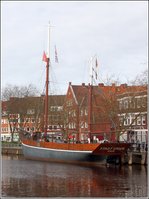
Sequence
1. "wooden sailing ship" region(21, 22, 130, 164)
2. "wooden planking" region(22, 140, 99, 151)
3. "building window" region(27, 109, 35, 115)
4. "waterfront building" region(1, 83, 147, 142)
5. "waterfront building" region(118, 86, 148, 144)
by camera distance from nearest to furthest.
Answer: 1. "wooden sailing ship" region(21, 22, 130, 164)
2. "wooden planking" region(22, 140, 99, 151)
3. "waterfront building" region(118, 86, 148, 144)
4. "waterfront building" region(1, 83, 147, 142)
5. "building window" region(27, 109, 35, 115)

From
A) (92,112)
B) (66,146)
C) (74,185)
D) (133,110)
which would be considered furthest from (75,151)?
(74,185)

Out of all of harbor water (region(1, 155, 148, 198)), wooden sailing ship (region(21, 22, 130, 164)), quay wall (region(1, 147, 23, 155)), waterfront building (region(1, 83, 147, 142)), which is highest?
waterfront building (region(1, 83, 147, 142))

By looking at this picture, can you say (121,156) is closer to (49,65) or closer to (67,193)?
(49,65)

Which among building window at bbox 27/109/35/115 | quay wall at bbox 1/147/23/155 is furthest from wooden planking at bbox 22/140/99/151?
building window at bbox 27/109/35/115

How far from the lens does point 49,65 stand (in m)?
66.6

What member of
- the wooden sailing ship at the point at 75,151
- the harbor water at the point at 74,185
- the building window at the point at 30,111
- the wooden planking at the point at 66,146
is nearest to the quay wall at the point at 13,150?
the building window at the point at 30,111

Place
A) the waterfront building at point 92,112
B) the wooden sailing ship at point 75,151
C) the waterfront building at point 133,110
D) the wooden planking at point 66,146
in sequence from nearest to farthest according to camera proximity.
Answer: the wooden sailing ship at point 75,151 < the wooden planking at point 66,146 < the waterfront building at point 133,110 < the waterfront building at point 92,112

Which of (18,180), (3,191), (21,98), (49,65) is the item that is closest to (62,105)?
(21,98)

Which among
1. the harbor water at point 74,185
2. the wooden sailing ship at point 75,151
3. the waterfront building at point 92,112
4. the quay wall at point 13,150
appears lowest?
the quay wall at point 13,150

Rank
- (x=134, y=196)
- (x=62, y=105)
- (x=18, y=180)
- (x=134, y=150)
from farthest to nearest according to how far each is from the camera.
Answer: (x=62, y=105) → (x=134, y=150) → (x=18, y=180) → (x=134, y=196)

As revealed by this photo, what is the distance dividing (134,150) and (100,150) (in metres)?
6.58

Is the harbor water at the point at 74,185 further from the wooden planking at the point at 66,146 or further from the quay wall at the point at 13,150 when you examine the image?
the quay wall at the point at 13,150

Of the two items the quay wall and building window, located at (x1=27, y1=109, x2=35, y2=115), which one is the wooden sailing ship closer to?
the quay wall

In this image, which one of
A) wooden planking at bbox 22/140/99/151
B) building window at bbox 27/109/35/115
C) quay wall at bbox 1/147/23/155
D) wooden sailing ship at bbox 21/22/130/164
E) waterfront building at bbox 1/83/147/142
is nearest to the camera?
wooden sailing ship at bbox 21/22/130/164
